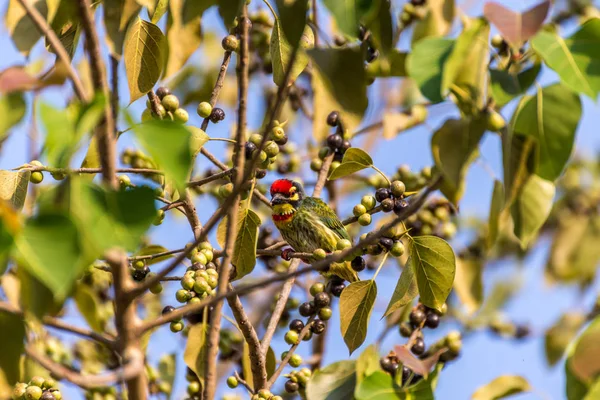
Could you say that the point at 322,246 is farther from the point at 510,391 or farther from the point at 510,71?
the point at 510,71

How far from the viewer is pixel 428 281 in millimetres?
A: 2451

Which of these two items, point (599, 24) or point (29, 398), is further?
point (29, 398)

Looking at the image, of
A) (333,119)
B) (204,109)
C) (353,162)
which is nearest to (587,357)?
(353,162)

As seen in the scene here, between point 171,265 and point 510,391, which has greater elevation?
point 171,265

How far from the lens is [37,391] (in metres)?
2.51

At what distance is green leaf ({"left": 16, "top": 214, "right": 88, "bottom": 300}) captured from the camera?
4.50 ft

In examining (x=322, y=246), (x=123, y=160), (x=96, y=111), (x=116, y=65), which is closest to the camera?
(x=96, y=111)

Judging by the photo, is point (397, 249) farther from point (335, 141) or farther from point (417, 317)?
point (335, 141)

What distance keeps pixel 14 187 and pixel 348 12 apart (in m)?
1.21

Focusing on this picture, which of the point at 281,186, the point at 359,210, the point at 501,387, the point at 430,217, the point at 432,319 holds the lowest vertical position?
the point at 501,387

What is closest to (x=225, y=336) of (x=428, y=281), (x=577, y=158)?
(x=428, y=281)

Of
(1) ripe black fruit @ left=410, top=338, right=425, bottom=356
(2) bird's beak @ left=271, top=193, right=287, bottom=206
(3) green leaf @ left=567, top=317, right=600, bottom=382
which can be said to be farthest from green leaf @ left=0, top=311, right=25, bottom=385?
(2) bird's beak @ left=271, top=193, right=287, bottom=206

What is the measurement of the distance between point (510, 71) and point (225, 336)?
6.78 feet

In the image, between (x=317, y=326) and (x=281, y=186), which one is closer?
(x=317, y=326)
